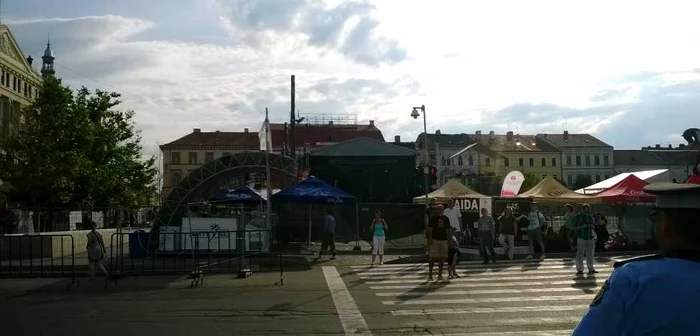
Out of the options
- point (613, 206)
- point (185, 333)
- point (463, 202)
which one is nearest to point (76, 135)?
point (463, 202)

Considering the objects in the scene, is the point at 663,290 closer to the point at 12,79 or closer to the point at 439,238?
the point at 439,238

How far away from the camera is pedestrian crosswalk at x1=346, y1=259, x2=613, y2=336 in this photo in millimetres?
9625

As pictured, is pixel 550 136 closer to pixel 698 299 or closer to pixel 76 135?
pixel 76 135

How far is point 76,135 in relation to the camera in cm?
4056

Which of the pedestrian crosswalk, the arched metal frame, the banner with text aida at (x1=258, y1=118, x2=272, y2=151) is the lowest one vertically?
the pedestrian crosswalk

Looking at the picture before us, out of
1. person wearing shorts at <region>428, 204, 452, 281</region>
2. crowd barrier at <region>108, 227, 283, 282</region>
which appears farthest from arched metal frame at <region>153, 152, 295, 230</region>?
person wearing shorts at <region>428, 204, 452, 281</region>

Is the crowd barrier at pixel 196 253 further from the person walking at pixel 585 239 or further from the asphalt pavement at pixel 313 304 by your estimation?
A: the person walking at pixel 585 239

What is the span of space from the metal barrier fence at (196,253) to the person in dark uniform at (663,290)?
48.6ft

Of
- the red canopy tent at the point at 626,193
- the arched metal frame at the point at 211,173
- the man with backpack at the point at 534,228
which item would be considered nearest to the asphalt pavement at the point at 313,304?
the man with backpack at the point at 534,228

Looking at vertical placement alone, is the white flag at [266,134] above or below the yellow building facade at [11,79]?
below

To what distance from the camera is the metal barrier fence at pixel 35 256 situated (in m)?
18.3

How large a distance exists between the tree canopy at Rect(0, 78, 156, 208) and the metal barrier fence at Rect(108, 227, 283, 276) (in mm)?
15290

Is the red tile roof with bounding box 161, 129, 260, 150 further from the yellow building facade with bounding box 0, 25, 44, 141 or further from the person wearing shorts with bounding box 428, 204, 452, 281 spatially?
the person wearing shorts with bounding box 428, 204, 452, 281

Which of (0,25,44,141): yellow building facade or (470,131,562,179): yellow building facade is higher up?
(0,25,44,141): yellow building facade
